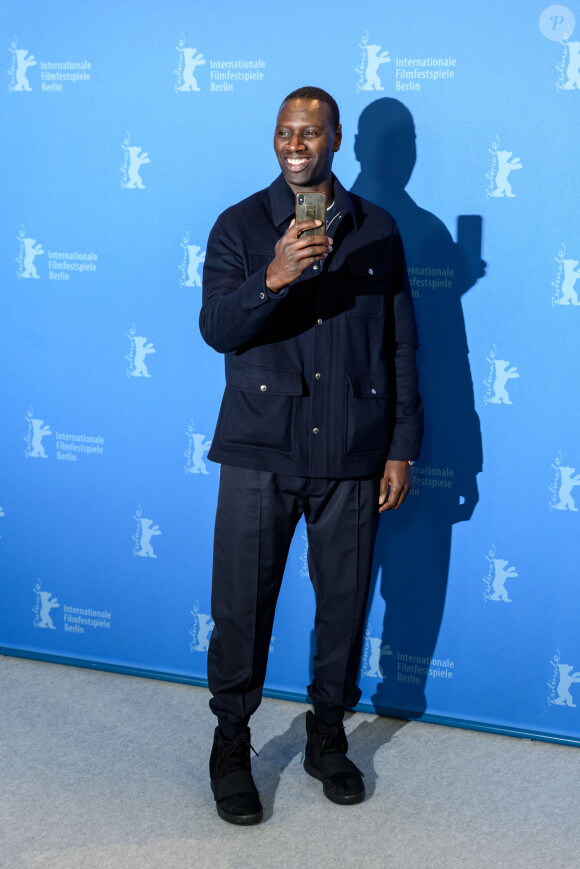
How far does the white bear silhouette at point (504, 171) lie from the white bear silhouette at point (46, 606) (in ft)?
5.80

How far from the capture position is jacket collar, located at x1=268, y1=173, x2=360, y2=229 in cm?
200

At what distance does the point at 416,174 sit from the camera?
2.37m

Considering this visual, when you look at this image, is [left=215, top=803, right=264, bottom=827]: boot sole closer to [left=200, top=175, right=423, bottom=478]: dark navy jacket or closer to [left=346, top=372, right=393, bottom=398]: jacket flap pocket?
[left=200, top=175, right=423, bottom=478]: dark navy jacket

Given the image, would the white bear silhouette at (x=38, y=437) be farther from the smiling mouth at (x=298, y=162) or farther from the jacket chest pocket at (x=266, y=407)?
the smiling mouth at (x=298, y=162)

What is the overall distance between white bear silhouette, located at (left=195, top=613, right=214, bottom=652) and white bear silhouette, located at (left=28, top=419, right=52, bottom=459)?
0.68 metres

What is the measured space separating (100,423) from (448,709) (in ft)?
4.25

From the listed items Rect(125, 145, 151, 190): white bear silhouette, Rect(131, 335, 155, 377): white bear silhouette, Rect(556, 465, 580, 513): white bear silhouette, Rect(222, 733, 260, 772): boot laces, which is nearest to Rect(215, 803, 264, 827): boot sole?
Rect(222, 733, 260, 772): boot laces

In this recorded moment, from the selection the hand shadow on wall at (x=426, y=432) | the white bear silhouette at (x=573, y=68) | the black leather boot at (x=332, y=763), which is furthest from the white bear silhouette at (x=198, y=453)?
the white bear silhouette at (x=573, y=68)

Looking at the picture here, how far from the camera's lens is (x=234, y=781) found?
2102 millimetres

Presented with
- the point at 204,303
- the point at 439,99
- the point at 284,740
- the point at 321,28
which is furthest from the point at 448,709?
the point at 321,28

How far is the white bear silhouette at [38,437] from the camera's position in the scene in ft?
9.13

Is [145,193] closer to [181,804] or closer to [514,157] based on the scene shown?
[514,157]

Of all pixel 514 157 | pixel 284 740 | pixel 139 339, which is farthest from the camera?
pixel 139 339

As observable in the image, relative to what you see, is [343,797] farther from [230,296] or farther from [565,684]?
[230,296]
